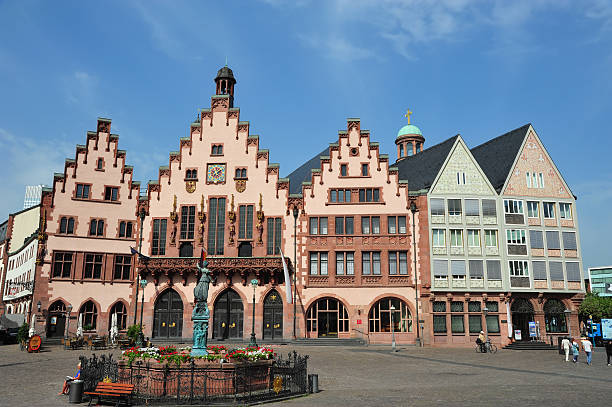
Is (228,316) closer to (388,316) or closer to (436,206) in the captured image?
(388,316)

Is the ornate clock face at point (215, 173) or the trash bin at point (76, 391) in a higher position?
the ornate clock face at point (215, 173)

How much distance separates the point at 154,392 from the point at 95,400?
1.97m

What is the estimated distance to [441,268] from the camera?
155 ft

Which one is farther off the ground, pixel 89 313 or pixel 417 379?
pixel 89 313

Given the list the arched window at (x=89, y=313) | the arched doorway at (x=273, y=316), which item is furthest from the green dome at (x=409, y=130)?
the arched window at (x=89, y=313)

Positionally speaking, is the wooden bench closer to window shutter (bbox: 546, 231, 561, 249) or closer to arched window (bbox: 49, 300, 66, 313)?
arched window (bbox: 49, 300, 66, 313)

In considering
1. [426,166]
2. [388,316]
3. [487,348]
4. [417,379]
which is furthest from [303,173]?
[417,379]

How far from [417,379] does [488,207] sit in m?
28.8

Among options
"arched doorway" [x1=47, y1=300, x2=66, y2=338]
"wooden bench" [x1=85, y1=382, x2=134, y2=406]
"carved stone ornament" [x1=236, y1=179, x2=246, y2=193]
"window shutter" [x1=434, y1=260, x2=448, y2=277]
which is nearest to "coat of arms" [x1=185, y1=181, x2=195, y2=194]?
"carved stone ornament" [x1=236, y1=179, x2=246, y2=193]

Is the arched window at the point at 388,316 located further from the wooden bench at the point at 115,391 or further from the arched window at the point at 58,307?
the wooden bench at the point at 115,391

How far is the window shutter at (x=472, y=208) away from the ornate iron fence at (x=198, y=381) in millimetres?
32783

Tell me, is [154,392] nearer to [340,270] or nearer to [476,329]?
[340,270]

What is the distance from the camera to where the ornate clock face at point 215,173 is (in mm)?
50375

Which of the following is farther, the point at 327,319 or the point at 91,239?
the point at 91,239
